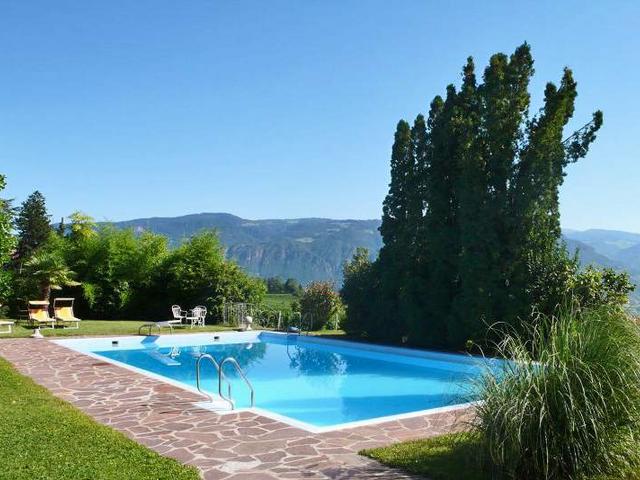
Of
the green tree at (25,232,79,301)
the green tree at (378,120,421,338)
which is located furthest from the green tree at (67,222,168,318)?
the green tree at (378,120,421,338)

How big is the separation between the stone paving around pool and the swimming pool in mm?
479

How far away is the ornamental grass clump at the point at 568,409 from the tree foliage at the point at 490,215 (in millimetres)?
8952

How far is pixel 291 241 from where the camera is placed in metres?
164

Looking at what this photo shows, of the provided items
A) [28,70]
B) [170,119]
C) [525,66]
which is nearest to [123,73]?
[28,70]

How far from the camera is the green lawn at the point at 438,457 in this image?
4602 millimetres

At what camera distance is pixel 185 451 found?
531 centimetres

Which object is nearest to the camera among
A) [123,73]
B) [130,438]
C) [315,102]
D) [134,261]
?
[130,438]

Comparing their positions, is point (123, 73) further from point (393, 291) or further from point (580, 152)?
point (580, 152)

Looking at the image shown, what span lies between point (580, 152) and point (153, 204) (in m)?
27.6

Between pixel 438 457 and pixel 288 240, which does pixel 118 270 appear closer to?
pixel 438 457

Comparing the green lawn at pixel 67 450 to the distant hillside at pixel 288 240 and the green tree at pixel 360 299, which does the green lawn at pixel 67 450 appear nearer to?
the green tree at pixel 360 299

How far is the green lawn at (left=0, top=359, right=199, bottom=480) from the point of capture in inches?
174

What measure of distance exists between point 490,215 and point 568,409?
10264 millimetres

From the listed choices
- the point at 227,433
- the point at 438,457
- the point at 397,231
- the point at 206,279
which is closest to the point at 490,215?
the point at 397,231
